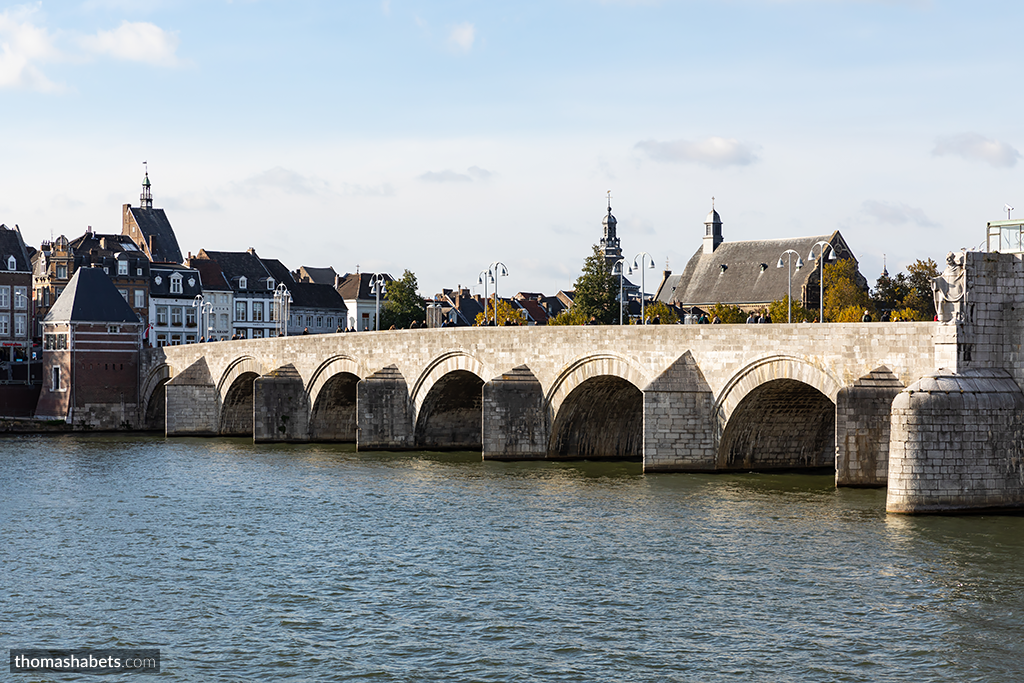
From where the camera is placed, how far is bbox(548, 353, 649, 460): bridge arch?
36.3m

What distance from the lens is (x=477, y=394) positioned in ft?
146

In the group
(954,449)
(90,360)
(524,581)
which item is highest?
(90,360)

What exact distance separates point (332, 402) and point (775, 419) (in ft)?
72.3

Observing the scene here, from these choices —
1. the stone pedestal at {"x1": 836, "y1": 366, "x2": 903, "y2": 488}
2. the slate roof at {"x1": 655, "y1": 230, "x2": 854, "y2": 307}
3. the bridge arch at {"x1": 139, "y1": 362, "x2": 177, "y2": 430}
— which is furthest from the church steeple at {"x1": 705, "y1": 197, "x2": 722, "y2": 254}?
the stone pedestal at {"x1": 836, "y1": 366, "x2": 903, "y2": 488}

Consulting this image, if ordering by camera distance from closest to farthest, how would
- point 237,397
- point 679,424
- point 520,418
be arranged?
point 679,424, point 520,418, point 237,397

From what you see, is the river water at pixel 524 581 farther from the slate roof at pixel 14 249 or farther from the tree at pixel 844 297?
the slate roof at pixel 14 249

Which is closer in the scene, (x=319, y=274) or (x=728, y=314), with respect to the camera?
(x=728, y=314)

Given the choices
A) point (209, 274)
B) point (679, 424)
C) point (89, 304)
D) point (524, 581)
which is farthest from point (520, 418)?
point (209, 274)

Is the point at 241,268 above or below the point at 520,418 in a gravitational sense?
above

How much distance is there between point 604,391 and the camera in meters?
37.7

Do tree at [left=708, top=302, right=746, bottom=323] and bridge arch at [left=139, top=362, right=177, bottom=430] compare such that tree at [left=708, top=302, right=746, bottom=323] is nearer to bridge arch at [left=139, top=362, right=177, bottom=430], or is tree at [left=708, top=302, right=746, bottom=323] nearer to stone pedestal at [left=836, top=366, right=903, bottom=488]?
bridge arch at [left=139, top=362, right=177, bottom=430]

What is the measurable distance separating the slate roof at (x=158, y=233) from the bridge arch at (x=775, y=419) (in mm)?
68748

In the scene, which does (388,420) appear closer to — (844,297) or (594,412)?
(594,412)

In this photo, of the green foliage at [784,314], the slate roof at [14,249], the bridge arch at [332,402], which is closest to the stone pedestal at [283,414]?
the bridge arch at [332,402]
